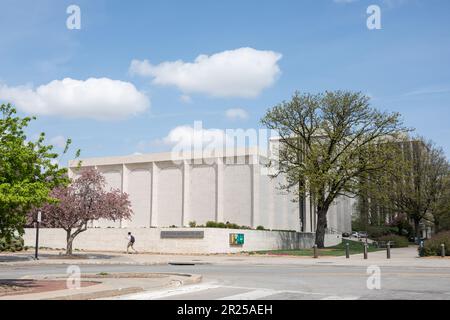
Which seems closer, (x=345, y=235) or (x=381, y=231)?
(x=381, y=231)

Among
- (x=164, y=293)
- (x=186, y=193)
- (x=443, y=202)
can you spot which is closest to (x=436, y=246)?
(x=164, y=293)

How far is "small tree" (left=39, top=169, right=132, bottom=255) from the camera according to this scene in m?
32.9

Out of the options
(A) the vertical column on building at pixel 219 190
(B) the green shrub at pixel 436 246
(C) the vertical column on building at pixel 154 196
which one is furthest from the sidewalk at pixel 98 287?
(C) the vertical column on building at pixel 154 196

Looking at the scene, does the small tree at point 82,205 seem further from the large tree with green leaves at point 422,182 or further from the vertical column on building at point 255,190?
the large tree with green leaves at point 422,182

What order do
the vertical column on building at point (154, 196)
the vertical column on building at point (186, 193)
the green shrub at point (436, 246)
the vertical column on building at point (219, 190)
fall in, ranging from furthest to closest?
the vertical column on building at point (154, 196) < the vertical column on building at point (186, 193) < the vertical column on building at point (219, 190) < the green shrub at point (436, 246)

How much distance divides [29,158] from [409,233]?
67438 millimetres

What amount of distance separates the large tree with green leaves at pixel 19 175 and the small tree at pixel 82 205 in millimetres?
18929

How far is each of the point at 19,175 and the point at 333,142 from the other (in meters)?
32.4

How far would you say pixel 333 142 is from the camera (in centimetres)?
4256

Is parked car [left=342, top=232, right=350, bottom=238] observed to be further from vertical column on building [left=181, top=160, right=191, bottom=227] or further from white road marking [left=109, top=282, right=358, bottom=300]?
white road marking [left=109, top=282, right=358, bottom=300]

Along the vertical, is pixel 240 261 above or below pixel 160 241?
below

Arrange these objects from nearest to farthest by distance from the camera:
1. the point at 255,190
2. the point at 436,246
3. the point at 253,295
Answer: the point at 253,295 < the point at 436,246 < the point at 255,190

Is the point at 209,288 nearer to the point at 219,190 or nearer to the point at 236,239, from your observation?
the point at 236,239

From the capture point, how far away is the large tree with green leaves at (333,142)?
41.5 metres
